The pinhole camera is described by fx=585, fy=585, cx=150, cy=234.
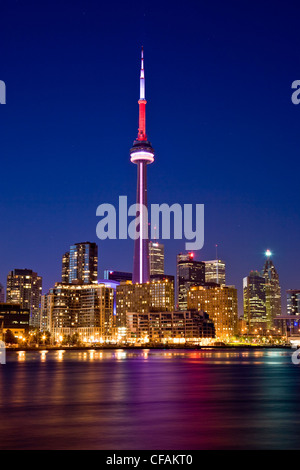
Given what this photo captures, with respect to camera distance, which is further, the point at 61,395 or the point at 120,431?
the point at 61,395

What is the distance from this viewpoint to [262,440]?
32.3m

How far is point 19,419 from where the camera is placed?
4109 centimetres
